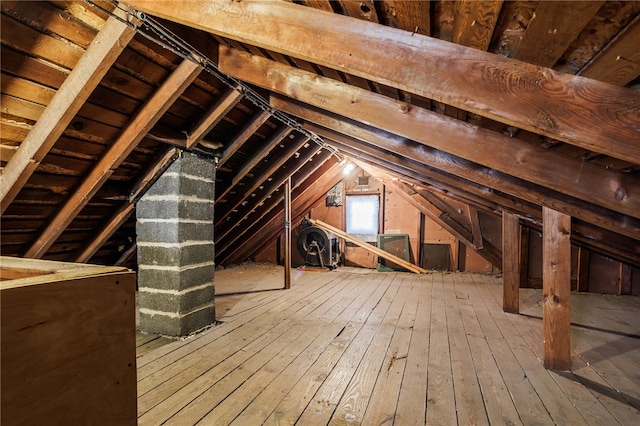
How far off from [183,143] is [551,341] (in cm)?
342

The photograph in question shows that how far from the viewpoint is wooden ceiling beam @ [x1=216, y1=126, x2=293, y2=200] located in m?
3.58

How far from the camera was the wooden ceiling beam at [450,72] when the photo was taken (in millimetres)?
955

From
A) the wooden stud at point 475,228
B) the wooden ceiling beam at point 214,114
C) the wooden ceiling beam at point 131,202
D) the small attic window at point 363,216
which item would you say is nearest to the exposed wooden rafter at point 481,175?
the wooden ceiling beam at point 214,114

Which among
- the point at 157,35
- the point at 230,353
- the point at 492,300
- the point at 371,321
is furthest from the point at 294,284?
the point at 157,35

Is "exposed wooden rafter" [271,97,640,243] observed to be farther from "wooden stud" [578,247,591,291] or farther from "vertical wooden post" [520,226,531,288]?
"wooden stud" [578,247,591,291]

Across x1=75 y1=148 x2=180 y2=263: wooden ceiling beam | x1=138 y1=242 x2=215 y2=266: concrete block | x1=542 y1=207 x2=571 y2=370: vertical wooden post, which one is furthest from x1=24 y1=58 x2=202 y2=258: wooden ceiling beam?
x1=542 y1=207 x2=571 y2=370: vertical wooden post

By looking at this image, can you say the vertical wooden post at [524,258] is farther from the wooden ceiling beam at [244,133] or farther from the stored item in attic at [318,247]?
the wooden ceiling beam at [244,133]

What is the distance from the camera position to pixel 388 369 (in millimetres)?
2213

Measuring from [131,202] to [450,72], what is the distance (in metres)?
3.05

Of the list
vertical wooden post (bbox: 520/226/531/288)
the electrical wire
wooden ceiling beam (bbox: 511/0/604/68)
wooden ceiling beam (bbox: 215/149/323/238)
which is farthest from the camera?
vertical wooden post (bbox: 520/226/531/288)

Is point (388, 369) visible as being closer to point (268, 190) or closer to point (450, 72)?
point (450, 72)

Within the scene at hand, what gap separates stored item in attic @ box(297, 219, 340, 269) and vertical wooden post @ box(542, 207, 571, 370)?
4.26 meters

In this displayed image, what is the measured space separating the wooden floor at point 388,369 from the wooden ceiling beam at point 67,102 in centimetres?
158

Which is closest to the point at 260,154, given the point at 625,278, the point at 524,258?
the point at 524,258
